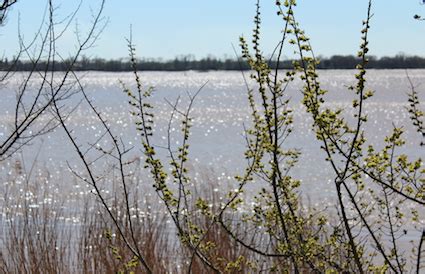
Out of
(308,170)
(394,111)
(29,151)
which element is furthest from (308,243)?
(394,111)

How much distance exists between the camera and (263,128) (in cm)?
344

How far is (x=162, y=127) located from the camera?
163ft

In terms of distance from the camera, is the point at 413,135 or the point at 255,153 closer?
the point at 255,153

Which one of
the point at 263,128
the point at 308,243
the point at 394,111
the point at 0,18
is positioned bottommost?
the point at 394,111

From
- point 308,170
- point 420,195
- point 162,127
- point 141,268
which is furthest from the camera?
point 162,127

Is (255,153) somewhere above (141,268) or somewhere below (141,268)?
above

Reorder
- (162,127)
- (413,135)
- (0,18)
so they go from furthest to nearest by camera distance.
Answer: (162,127) → (413,135) → (0,18)

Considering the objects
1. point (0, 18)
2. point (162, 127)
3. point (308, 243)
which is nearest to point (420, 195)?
point (308, 243)

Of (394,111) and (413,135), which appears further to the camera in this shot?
(394,111)

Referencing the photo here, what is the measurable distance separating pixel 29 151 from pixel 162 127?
19202mm

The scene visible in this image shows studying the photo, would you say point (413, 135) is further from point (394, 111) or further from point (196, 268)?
point (196, 268)

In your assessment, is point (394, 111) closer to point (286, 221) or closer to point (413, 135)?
point (413, 135)

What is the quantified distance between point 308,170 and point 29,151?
38.0 ft

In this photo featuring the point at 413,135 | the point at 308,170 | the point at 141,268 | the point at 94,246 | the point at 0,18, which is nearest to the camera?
the point at 0,18
